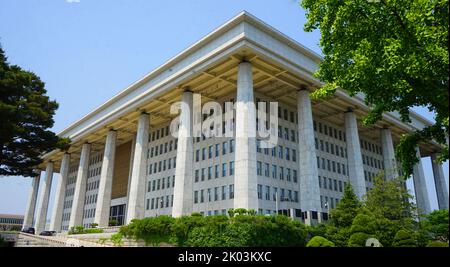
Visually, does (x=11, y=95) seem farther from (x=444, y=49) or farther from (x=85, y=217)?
(x=85, y=217)

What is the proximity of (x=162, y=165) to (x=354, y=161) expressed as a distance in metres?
29.7

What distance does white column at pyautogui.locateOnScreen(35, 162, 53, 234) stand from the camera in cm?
7762

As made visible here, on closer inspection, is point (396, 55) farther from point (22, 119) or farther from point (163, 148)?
point (163, 148)

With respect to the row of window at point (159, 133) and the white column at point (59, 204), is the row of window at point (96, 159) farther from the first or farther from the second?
the row of window at point (159, 133)

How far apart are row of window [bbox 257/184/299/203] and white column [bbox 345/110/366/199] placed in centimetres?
788

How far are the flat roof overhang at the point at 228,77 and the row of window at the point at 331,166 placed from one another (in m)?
6.80

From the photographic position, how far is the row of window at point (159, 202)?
5679cm

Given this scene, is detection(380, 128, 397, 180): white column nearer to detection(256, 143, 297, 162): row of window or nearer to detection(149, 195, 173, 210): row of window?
detection(256, 143, 297, 162): row of window

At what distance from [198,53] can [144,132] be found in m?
16.5

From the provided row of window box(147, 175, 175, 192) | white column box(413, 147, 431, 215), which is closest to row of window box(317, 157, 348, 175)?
white column box(413, 147, 431, 215)

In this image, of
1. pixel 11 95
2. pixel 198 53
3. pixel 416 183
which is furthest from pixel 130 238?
pixel 416 183

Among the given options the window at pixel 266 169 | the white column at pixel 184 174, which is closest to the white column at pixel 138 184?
the white column at pixel 184 174
